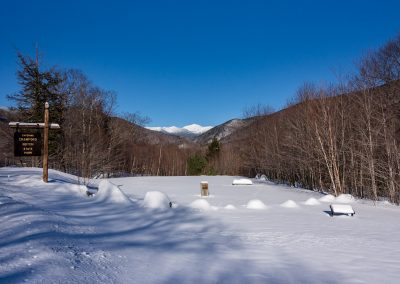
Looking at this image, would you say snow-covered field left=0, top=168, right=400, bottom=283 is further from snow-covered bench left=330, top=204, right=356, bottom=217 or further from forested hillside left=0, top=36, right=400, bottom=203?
forested hillside left=0, top=36, right=400, bottom=203

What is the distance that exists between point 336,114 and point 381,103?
425cm

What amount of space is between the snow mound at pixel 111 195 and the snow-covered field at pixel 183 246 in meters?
1.03

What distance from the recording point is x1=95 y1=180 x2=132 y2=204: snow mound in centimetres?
1197

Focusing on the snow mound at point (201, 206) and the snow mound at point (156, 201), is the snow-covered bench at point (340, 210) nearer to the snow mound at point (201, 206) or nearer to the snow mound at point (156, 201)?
the snow mound at point (201, 206)

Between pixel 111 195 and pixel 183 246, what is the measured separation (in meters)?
6.91

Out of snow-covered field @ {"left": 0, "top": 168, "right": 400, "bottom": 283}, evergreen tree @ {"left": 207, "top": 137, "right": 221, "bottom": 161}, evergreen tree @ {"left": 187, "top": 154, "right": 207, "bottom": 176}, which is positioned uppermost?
evergreen tree @ {"left": 207, "top": 137, "right": 221, "bottom": 161}

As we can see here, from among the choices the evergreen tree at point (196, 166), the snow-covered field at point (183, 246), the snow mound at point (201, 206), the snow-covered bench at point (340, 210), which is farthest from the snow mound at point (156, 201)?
the evergreen tree at point (196, 166)

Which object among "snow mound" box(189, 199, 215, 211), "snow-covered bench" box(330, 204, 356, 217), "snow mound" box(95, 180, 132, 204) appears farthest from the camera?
"snow mound" box(189, 199, 215, 211)

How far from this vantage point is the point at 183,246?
6445mm

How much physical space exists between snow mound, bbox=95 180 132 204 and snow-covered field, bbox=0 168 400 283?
3.37 ft

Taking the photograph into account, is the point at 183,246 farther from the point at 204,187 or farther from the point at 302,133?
the point at 302,133

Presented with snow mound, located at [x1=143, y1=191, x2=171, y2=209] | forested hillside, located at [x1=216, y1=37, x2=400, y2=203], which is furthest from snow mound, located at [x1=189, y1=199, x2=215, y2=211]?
forested hillside, located at [x1=216, y1=37, x2=400, y2=203]

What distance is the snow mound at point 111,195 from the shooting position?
12.0 meters

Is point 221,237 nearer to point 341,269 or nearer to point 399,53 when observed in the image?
point 341,269
